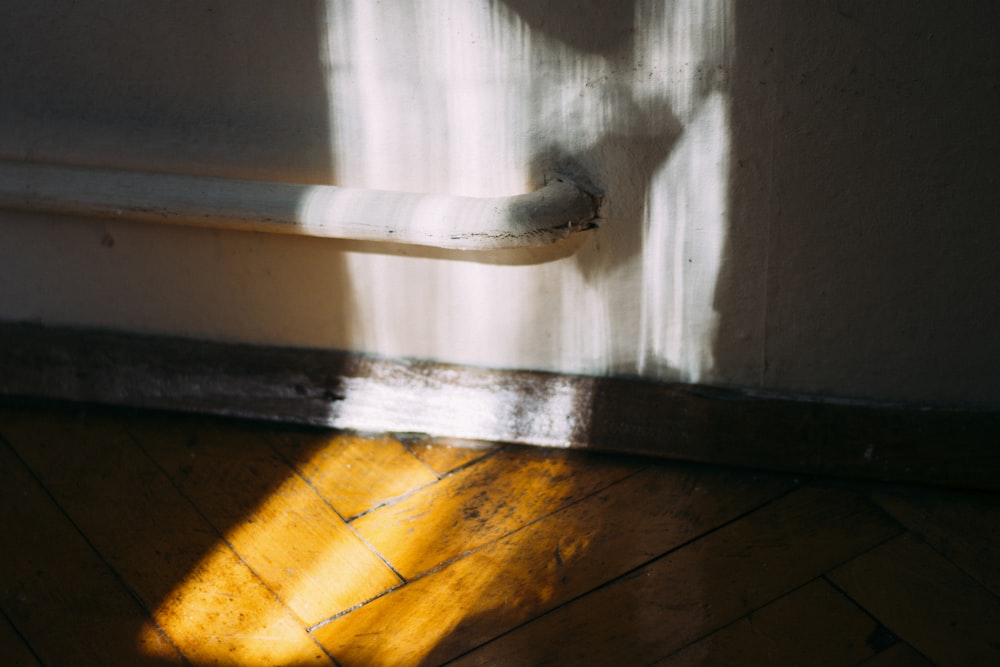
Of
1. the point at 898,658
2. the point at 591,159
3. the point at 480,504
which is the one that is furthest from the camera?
the point at 480,504

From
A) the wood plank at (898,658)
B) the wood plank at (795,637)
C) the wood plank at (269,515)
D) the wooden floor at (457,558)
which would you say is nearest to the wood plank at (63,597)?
the wooden floor at (457,558)

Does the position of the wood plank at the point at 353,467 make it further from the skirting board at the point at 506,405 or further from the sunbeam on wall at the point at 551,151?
the sunbeam on wall at the point at 551,151

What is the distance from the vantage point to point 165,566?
1218 mm

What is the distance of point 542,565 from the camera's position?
1192 mm

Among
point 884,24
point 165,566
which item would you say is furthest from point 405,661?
point 884,24

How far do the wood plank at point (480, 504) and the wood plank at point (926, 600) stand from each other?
30 cm

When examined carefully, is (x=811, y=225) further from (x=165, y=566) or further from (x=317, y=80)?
(x=165, y=566)

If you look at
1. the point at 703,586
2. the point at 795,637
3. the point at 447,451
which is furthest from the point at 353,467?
the point at 795,637

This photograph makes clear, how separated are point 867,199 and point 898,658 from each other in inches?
18.6

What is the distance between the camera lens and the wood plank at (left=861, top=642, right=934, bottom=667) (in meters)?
1.05

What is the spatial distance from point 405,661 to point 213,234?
1.90ft

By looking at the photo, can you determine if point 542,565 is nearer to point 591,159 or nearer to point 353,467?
point 353,467

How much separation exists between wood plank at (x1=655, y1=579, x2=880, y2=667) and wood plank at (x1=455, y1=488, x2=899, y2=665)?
0.01 metres

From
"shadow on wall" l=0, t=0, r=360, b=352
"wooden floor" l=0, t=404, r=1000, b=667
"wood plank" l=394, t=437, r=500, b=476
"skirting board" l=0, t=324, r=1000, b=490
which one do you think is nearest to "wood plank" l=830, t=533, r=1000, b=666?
"wooden floor" l=0, t=404, r=1000, b=667
